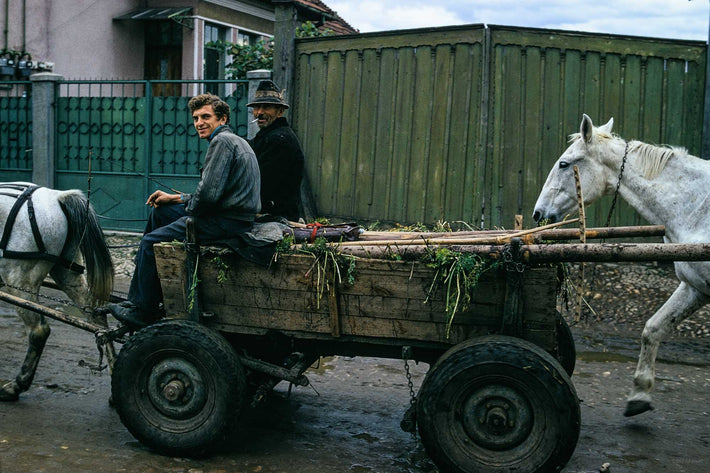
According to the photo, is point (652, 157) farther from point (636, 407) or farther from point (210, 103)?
point (210, 103)

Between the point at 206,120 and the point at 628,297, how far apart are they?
542cm

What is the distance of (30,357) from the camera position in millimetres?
4922

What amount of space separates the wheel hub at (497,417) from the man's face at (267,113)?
8.97 ft

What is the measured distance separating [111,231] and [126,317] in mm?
7212

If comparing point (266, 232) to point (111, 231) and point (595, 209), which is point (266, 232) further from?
point (111, 231)

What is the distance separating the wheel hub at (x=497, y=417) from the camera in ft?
11.5

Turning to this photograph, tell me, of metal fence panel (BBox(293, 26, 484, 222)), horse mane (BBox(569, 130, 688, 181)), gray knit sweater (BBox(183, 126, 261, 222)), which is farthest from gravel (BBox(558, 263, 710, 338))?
gray knit sweater (BBox(183, 126, 261, 222))

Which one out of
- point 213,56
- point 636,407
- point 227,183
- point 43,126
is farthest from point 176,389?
point 213,56

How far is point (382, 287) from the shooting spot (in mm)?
3789

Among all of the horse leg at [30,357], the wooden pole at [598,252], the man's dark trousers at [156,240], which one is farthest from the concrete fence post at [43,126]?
the wooden pole at [598,252]

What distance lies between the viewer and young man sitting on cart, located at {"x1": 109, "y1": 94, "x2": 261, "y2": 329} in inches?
159

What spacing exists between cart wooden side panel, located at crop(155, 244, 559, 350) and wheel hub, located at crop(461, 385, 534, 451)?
0.35 meters

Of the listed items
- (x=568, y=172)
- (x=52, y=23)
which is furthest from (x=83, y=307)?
(x=52, y=23)

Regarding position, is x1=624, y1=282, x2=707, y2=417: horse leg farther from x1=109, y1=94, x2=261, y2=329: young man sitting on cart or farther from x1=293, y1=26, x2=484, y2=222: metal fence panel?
x1=293, y1=26, x2=484, y2=222: metal fence panel
